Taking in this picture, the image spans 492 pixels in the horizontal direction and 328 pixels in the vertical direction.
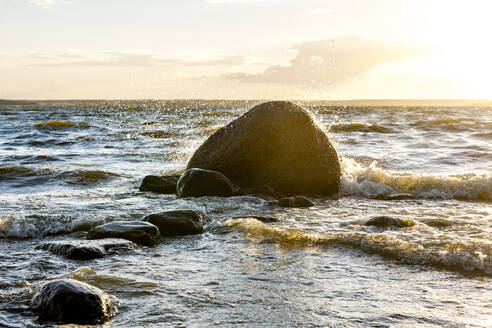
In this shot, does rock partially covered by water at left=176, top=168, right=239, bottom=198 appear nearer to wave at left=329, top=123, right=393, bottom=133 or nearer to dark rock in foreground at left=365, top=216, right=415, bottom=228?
dark rock in foreground at left=365, top=216, right=415, bottom=228

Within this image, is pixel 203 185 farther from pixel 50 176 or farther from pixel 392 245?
pixel 50 176

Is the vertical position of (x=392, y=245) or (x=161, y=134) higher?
(x=161, y=134)

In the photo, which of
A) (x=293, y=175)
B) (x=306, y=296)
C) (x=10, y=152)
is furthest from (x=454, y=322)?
(x=10, y=152)

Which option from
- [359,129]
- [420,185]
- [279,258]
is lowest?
[279,258]

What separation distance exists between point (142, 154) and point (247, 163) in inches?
262

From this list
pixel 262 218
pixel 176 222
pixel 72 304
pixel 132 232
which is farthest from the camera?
pixel 262 218

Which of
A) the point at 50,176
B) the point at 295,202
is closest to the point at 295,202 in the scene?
the point at 295,202

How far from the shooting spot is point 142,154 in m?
14.5

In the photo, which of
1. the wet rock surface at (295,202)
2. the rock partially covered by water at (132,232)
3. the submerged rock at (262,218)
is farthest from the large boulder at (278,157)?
the rock partially covered by water at (132,232)

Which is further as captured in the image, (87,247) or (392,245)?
(392,245)

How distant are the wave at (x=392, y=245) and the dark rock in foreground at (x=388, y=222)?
16.1 inches

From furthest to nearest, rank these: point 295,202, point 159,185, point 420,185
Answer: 1. point 420,185
2. point 159,185
3. point 295,202

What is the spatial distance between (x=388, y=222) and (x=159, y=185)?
412cm

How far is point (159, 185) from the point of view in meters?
8.52
